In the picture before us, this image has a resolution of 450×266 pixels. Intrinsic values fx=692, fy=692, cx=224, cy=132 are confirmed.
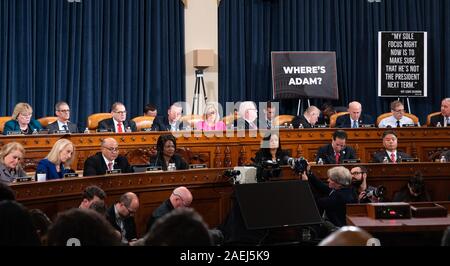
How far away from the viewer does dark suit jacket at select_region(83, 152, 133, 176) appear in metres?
6.91

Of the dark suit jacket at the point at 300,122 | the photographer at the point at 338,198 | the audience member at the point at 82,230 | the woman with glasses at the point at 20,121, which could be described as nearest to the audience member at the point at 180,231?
the audience member at the point at 82,230

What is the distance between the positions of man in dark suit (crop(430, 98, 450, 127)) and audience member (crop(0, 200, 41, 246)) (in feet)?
28.1

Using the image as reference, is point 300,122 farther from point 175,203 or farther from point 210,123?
point 175,203

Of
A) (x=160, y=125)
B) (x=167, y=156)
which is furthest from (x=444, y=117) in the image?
(x=167, y=156)

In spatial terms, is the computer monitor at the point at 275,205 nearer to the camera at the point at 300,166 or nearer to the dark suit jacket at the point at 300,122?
the camera at the point at 300,166

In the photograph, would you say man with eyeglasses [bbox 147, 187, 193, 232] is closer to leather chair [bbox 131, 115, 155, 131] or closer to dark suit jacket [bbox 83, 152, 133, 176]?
dark suit jacket [bbox 83, 152, 133, 176]

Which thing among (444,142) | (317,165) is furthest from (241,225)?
(444,142)

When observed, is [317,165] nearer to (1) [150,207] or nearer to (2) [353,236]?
(1) [150,207]

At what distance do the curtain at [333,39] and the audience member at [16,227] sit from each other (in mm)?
10020

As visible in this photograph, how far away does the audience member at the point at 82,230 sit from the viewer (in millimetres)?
1940

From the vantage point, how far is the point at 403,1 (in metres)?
12.7

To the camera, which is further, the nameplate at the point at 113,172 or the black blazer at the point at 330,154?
the black blazer at the point at 330,154

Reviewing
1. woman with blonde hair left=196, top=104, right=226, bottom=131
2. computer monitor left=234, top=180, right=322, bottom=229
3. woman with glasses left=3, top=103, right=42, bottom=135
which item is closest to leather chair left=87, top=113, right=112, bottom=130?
woman with glasses left=3, top=103, right=42, bottom=135

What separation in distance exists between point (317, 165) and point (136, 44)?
212 inches
